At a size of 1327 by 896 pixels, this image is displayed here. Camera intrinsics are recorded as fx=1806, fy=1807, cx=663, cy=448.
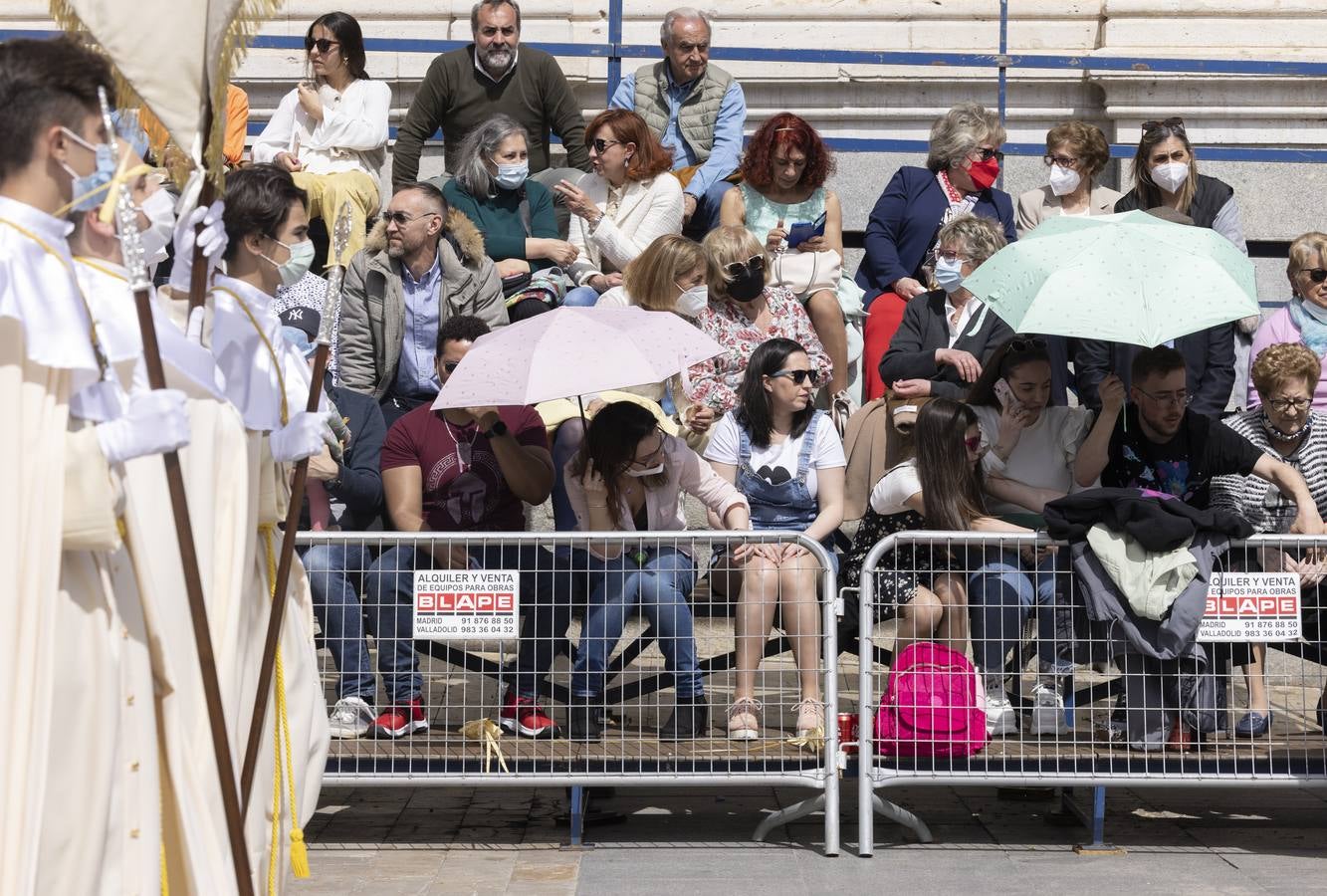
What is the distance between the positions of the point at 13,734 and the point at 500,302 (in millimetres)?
4892

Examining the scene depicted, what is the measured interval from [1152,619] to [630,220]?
161 inches

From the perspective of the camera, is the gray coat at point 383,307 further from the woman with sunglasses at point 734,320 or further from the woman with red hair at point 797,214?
the woman with red hair at point 797,214

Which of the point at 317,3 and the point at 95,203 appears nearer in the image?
the point at 95,203

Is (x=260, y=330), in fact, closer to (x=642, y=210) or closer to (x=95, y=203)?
(x=95, y=203)

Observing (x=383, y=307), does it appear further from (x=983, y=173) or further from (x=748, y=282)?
(x=983, y=173)

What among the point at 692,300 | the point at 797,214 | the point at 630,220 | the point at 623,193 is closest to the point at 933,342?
the point at 692,300

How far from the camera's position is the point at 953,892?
18.5 ft

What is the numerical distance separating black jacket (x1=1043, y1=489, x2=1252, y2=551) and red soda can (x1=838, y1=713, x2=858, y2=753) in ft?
3.28

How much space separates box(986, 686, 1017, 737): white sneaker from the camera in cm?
614

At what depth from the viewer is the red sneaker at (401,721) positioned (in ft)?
20.4

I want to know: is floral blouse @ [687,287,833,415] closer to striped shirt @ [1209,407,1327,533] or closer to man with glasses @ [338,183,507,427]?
man with glasses @ [338,183,507,427]

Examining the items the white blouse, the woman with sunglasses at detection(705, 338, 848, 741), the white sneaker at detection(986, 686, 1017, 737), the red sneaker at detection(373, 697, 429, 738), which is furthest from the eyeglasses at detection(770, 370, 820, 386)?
the white blouse

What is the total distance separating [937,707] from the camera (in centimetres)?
605

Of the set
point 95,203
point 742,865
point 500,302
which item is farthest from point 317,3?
point 95,203
